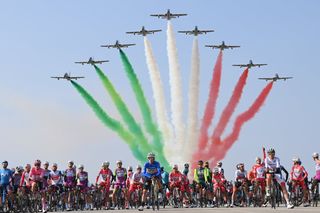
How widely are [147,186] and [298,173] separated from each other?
7.48 metres

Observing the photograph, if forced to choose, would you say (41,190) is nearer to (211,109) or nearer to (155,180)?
(155,180)

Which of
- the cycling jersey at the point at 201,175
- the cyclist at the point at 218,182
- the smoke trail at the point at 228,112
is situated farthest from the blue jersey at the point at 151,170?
the smoke trail at the point at 228,112

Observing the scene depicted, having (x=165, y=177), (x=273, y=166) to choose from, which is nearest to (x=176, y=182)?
(x=165, y=177)

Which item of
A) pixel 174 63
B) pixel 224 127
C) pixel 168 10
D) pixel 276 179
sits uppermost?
pixel 168 10

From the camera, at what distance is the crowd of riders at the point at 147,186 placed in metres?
28.9

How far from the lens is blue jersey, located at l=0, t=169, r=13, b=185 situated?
2855 cm

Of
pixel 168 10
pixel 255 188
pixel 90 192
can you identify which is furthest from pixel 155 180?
pixel 168 10

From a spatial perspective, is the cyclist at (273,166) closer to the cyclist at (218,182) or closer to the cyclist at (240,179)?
the cyclist at (240,179)

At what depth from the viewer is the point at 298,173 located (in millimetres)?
29812

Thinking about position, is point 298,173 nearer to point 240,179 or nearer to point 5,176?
point 240,179

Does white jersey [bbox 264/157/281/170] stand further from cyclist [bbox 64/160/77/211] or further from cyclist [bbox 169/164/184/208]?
cyclist [bbox 64/160/77/211]

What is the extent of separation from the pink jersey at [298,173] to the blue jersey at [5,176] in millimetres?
12454

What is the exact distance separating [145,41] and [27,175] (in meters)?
33.4

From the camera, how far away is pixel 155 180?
26.2 m
